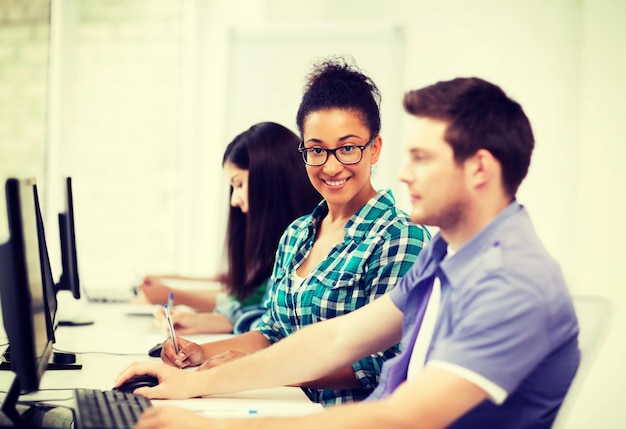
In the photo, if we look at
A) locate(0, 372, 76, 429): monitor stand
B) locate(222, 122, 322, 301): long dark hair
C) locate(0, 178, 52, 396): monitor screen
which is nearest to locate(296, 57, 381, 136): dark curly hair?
locate(222, 122, 322, 301): long dark hair

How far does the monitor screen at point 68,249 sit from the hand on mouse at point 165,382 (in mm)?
779

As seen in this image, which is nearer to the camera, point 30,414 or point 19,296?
point 19,296

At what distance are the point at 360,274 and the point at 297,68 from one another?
8.14 ft

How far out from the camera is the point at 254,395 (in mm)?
1508

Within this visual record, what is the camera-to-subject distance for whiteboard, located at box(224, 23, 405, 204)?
3766 mm

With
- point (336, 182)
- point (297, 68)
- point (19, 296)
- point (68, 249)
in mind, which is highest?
point (297, 68)

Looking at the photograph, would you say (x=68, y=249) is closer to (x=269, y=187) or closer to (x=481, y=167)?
(x=269, y=187)

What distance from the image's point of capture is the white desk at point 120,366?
54.2 inches

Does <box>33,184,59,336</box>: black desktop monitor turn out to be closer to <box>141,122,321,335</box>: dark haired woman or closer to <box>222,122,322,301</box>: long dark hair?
<box>141,122,321,335</box>: dark haired woman

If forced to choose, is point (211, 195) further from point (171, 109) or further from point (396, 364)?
point (396, 364)

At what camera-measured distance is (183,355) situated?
1.79 m

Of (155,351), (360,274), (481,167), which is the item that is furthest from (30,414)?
(481,167)

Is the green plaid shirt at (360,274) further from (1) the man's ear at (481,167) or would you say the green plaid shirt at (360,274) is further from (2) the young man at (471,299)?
(1) the man's ear at (481,167)

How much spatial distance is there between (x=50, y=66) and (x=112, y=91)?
62 centimetres
